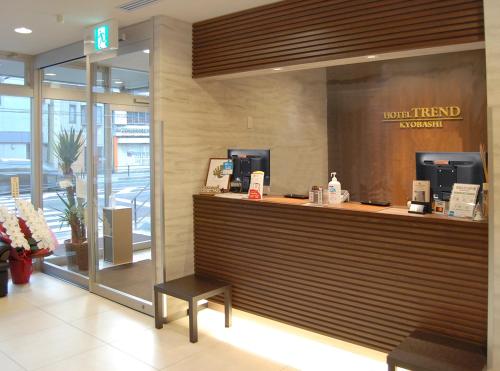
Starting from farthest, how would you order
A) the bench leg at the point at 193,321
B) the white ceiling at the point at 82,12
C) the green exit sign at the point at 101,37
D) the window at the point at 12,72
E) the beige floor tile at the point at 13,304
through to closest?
1. the window at the point at 12,72
2. the beige floor tile at the point at 13,304
3. the green exit sign at the point at 101,37
4. the white ceiling at the point at 82,12
5. the bench leg at the point at 193,321

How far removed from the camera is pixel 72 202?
19.0 feet

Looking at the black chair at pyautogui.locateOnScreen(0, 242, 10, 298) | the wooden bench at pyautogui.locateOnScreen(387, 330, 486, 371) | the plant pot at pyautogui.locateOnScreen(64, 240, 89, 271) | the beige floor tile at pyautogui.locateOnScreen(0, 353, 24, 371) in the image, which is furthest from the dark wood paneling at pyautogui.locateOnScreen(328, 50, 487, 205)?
the beige floor tile at pyautogui.locateOnScreen(0, 353, 24, 371)

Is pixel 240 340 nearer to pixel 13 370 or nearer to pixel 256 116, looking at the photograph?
pixel 13 370

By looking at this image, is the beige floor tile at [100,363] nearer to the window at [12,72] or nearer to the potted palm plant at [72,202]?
the potted palm plant at [72,202]

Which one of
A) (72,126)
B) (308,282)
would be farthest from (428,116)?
(72,126)

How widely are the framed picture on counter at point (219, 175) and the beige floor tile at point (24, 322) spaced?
202 centimetres

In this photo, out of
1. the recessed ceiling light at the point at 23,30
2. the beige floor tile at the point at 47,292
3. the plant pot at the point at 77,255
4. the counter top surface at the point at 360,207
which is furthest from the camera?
the plant pot at the point at 77,255

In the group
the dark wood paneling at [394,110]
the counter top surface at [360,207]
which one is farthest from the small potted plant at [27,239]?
the dark wood paneling at [394,110]

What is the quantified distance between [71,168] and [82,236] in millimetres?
886

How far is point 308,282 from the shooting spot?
391cm

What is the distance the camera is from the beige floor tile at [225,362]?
346cm

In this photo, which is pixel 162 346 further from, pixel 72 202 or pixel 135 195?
pixel 72 202

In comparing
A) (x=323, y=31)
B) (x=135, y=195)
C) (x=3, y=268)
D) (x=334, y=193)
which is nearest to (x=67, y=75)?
(x=135, y=195)

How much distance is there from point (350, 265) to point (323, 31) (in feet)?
6.30
